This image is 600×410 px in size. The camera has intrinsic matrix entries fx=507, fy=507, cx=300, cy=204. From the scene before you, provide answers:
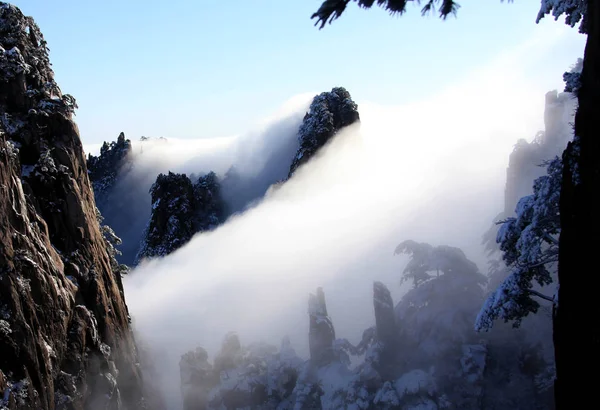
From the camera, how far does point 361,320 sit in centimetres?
4781

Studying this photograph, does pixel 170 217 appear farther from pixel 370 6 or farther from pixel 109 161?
pixel 370 6

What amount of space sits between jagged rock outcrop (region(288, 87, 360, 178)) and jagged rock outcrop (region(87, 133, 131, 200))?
3745cm

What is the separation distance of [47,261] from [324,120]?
52.6 m

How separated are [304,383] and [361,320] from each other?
12483 mm

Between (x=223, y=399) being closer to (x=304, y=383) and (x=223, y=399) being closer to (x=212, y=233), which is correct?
(x=304, y=383)

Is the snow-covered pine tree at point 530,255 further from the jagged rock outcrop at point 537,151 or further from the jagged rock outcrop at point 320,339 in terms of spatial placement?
the jagged rock outcrop at point 537,151

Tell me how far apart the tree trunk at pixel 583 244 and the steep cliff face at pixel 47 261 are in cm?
1735

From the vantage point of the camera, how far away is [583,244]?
7492mm

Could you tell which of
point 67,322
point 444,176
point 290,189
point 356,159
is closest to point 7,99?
point 67,322

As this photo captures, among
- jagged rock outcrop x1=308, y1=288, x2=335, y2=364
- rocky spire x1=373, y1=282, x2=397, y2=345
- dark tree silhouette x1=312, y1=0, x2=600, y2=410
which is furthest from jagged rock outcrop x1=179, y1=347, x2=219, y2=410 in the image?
dark tree silhouette x1=312, y1=0, x2=600, y2=410

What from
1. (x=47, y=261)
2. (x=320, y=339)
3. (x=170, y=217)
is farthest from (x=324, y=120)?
(x=47, y=261)

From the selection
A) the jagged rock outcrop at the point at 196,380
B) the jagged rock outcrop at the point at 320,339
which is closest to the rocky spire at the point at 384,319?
the jagged rock outcrop at the point at 320,339

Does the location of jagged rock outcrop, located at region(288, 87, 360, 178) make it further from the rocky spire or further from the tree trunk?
the tree trunk

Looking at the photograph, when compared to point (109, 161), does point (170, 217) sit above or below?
below
